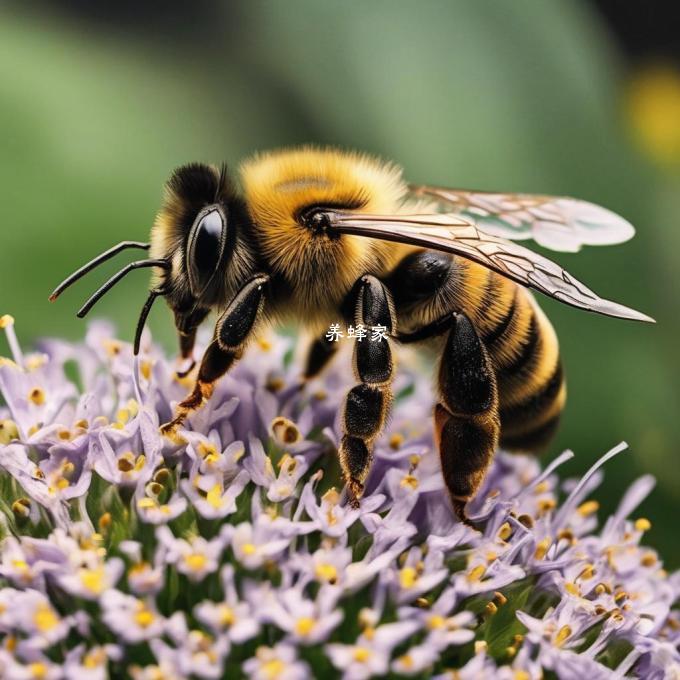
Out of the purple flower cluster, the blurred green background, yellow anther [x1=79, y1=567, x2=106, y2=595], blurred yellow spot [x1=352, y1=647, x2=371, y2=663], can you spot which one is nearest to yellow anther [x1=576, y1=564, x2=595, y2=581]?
the purple flower cluster

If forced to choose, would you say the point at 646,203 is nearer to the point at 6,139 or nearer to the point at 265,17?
the point at 265,17

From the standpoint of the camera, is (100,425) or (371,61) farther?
(371,61)

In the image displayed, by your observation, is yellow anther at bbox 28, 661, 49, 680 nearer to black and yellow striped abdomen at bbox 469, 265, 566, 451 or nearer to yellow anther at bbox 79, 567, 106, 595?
yellow anther at bbox 79, 567, 106, 595

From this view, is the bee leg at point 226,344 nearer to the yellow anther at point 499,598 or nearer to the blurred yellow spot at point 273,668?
the blurred yellow spot at point 273,668

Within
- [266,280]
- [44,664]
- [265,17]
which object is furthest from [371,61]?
[44,664]

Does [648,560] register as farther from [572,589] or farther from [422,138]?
[422,138]

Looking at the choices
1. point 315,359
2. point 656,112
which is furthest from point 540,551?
point 656,112
